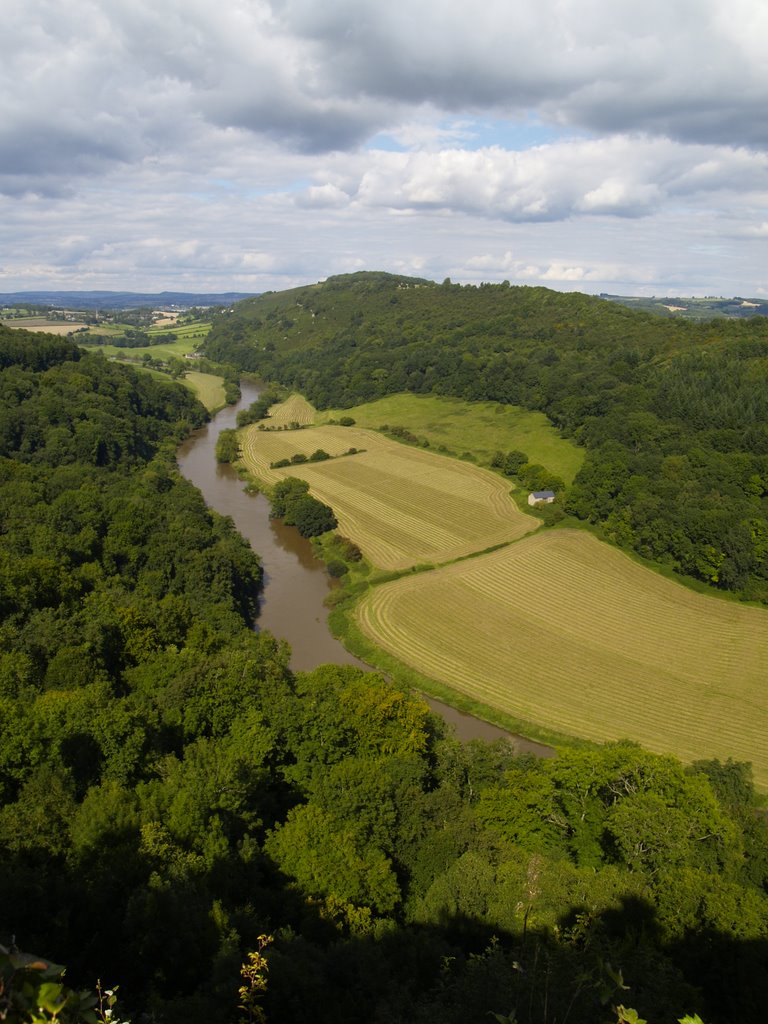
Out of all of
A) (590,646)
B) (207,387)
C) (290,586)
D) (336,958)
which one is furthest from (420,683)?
(207,387)

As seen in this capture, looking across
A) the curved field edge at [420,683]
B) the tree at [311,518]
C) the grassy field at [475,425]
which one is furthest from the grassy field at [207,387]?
the curved field edge at [420,683]

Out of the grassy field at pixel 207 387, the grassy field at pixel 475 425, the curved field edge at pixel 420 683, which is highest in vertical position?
the grassy field at pixel 207 387

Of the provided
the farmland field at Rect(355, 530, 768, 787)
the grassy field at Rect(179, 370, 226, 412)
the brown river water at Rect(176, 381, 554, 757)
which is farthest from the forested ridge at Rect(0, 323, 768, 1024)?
the grassy field at Rect(179, 370, 226, 412)

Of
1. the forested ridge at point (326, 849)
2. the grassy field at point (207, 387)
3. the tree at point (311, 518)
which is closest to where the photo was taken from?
the forested ridge at point (326, 849)

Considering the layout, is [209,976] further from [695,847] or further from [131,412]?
[131,412]

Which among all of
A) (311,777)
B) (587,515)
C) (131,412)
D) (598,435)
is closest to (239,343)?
(131,412)

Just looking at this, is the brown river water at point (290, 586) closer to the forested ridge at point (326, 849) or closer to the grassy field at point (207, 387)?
the forested ridge at point (326, 849)

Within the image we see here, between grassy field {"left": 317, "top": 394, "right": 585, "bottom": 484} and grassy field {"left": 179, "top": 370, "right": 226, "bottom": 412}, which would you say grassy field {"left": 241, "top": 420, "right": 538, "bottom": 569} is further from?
grassy field {"left": 179, "top": 370, "right": 226, "bottom": 412}

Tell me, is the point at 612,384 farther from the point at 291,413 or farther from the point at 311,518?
the point at 291,413
